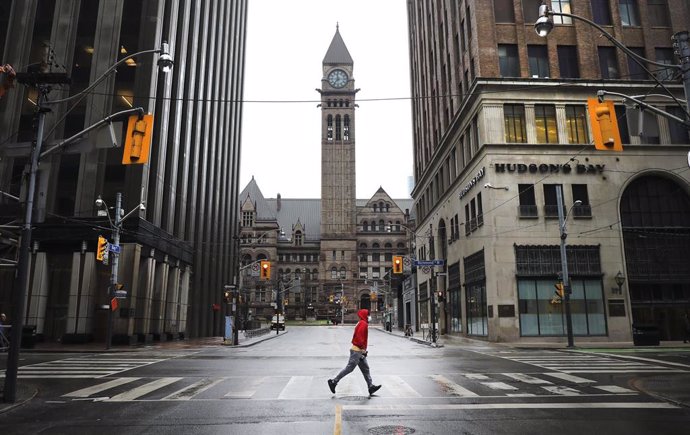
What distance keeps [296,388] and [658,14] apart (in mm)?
39296

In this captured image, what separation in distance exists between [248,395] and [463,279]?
3102 cm

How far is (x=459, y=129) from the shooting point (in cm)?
Answer: 4047

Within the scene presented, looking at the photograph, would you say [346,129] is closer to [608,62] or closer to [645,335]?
[608,62]

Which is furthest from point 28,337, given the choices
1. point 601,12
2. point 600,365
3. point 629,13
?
point 629,13

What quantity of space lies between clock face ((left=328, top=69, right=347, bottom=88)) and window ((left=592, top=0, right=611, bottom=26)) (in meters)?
82.0

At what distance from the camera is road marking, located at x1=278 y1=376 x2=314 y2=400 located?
1131cm

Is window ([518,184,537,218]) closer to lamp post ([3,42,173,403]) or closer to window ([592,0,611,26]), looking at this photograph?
window ([592,0,611,26])

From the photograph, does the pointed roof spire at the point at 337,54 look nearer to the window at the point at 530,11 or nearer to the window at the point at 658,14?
the window at the point at 530,11

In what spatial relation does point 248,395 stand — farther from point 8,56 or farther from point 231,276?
point 231,276

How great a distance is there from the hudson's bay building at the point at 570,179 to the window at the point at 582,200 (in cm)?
9

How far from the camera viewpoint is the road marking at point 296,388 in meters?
11.3

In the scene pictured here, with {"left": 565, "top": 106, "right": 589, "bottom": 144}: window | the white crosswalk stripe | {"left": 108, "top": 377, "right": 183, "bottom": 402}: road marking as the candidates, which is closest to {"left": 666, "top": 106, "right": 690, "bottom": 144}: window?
{"left": 565, "top": 106, "right": 589, "bottom": 144}: window

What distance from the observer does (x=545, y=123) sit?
114 feet

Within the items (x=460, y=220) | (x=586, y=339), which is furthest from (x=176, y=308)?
(x=586, y=339)
